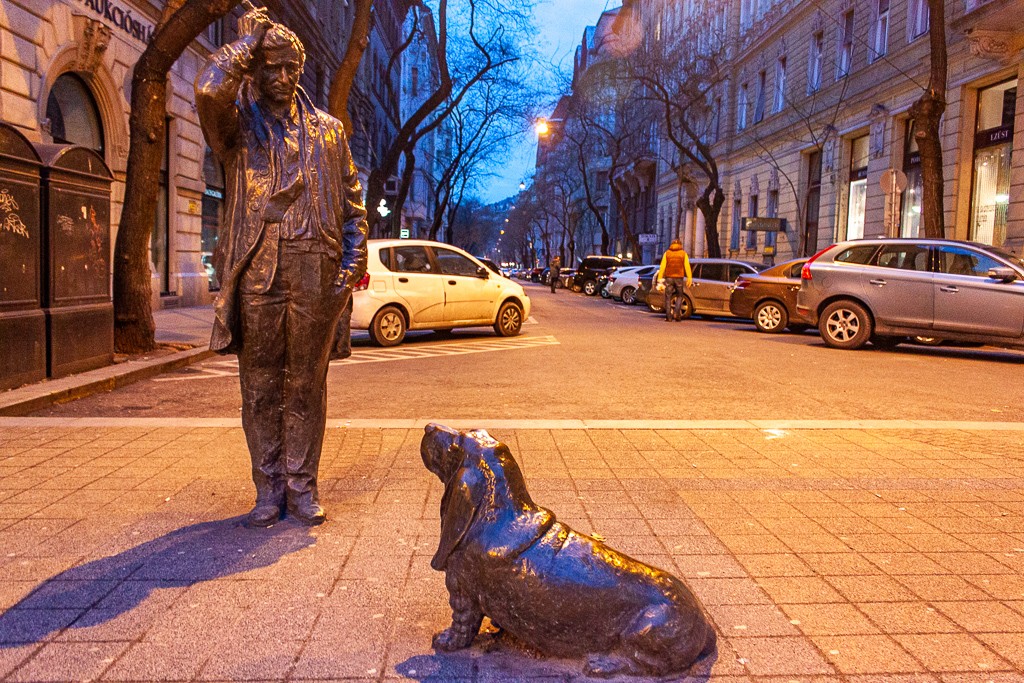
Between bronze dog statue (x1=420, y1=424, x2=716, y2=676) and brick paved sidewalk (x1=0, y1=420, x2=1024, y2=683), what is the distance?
0.13 m

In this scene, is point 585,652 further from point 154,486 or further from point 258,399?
point 154,486

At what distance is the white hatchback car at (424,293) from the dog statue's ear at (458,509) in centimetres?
1046

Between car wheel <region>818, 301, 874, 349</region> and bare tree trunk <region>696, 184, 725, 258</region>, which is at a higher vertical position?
bare tree trunk <region>696, 184, 725, 258</region>

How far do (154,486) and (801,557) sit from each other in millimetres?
3394

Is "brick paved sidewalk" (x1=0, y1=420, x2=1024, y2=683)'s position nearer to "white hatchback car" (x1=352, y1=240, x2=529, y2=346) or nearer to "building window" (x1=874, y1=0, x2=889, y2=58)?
"white hatchback car" (x1=352, y1=240, x2=529, y2=346)

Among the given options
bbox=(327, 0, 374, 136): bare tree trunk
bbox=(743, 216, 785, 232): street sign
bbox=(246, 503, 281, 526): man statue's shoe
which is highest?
bbox=(327, 0, 374, 136): bare tree trunk

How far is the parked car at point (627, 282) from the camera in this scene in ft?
102

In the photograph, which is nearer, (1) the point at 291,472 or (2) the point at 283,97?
(2) the point at 283,97

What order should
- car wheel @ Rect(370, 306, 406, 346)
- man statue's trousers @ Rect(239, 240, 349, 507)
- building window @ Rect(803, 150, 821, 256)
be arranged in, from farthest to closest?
1. building window @ Rect(803, 150, 821, 256)
2. car wheel @ Rect(370, 306, 406, 346)
3. man statue's trousers @ Rect(239, 240, 349, 507)

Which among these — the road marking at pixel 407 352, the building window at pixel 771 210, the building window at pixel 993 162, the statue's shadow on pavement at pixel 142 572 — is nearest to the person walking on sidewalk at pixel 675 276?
the road marking at pixel 407 352

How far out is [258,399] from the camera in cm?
404

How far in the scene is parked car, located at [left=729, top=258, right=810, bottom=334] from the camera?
17.8 metres

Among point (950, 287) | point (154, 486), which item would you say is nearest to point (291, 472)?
point (154, 486)

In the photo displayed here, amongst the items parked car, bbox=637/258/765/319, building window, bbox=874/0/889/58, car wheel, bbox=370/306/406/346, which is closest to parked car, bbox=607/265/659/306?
parked car, bbox=637/258/765/319
